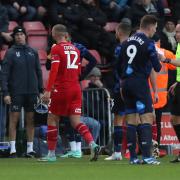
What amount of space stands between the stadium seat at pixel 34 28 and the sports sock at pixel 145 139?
7168 mm

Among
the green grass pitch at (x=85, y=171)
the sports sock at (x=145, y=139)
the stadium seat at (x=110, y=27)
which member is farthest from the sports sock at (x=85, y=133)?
the stadium seat at (x=110, y=27)

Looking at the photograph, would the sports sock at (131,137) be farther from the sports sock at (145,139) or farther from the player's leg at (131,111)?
the sports sock at (145,139)

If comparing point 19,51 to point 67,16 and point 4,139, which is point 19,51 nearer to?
point 4,139

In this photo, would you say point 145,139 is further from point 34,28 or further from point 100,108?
point 34,28

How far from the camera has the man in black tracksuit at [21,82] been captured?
14.6 metres

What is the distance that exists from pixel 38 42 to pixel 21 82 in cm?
385

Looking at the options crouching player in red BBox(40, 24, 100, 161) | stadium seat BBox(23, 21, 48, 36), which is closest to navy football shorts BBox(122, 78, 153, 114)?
crouching player in red BBox(40, 24, 100, 161)

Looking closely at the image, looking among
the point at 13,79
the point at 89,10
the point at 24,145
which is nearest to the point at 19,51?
the point at 13,79

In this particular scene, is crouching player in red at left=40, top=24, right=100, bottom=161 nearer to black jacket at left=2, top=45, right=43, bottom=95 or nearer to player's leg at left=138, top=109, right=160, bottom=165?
player's leg at left=138, top=109, right=160, bottom=165

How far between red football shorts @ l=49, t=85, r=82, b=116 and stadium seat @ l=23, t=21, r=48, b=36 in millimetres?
5571

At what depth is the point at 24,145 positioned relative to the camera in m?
15.1

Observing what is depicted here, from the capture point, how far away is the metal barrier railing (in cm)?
1589

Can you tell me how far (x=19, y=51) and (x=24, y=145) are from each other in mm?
1728

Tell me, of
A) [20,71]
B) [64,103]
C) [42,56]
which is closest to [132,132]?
[64,103]
